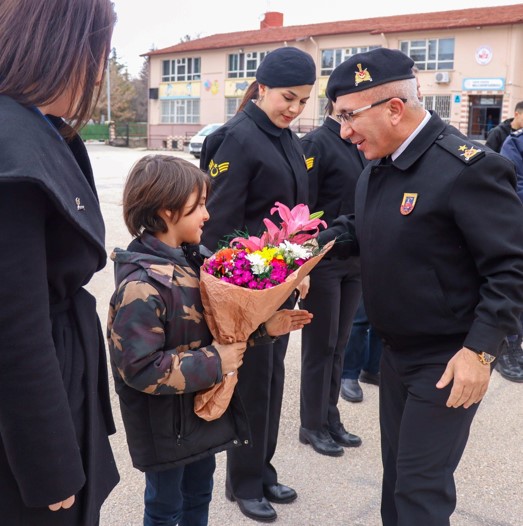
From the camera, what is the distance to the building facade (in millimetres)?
35281

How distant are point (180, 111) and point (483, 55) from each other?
75.1 ft

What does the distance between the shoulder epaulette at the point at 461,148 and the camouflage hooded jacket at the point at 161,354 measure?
1027 millimetres

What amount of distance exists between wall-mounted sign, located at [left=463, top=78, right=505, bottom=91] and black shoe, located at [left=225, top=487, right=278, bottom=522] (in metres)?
35.7

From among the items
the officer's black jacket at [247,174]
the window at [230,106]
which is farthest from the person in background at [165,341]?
the window at [230,106]

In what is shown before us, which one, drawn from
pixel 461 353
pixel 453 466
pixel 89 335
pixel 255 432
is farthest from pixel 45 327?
pixel 255 432

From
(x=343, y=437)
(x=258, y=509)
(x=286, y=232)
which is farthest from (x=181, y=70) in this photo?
(x=286, y=232)

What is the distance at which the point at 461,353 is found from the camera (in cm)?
231

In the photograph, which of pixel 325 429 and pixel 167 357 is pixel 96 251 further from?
pixel 325 429

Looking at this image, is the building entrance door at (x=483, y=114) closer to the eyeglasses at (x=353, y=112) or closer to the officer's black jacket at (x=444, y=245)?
the eyeglasses at (x=353, y=112)

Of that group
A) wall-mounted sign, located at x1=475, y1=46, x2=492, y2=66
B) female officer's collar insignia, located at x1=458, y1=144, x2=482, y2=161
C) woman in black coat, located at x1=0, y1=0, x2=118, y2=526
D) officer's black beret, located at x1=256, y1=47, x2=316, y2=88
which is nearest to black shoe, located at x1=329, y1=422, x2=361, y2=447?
officer's black beret, located at x1=256, y1=47, x2=316, y2=88

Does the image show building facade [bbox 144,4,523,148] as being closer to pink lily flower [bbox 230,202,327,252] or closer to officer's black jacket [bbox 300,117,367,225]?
officer's black jacket [bbox 300,117,367,225]

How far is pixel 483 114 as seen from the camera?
120ft

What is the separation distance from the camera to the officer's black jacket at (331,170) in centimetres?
392

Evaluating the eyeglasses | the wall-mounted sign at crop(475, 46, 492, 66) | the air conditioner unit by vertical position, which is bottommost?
the eyeglasses
